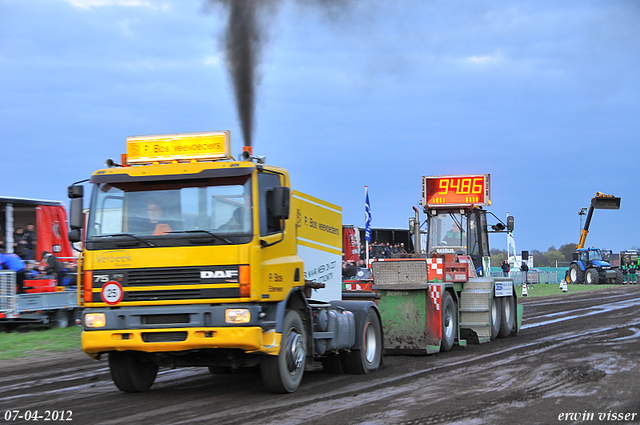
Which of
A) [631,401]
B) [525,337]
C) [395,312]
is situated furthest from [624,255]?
[631,401]

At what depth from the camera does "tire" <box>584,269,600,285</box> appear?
48125mm

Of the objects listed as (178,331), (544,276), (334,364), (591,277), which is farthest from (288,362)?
(544,276)

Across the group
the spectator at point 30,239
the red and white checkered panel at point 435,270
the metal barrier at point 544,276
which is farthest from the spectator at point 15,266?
the metal barrier at point 544,276

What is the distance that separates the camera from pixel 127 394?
Answer: 28.8 feet

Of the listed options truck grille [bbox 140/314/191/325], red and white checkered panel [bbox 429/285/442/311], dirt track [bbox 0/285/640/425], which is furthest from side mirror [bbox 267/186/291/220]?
red and white checkered panel [bbox 429/285/442/311]

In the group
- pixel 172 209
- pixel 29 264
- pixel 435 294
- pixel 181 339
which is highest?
pixel 172 209

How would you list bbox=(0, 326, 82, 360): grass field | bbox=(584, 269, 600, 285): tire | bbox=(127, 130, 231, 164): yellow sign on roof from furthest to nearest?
bbox=(584, 269, 600, 285): tire
bbox=(0, 326, 82, 360): grass field
bbox=(127, 130, 231, 164): yellow sign on roof

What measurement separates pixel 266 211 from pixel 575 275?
1780 inches

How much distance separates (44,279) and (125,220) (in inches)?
403

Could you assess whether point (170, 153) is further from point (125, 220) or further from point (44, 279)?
point (44, 279)

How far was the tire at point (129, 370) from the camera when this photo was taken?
8680 mm

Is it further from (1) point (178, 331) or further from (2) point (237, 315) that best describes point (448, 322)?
(1) point (178, 331)

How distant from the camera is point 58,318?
17453 mm

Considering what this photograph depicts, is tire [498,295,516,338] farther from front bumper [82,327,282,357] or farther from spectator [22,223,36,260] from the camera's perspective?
spectator [22,223,36,260]
